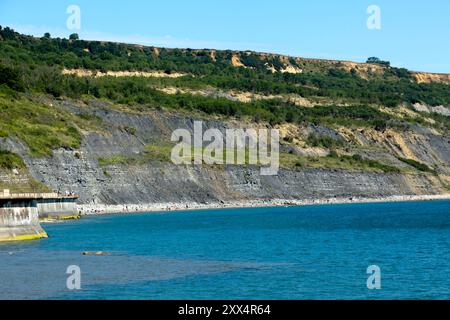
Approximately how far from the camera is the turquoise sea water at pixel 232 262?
40.6 meters

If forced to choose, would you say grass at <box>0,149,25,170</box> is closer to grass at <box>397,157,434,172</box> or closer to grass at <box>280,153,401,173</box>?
grass at <box>280,153,401,173</box>

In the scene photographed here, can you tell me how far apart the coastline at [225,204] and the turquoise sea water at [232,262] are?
107ft

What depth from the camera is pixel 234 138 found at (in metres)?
168

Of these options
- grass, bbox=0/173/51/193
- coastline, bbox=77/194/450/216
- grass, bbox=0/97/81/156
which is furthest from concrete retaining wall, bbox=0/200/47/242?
coastline, bbox=77/194/450/216

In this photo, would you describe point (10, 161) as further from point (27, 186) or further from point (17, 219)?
point (17, 219)

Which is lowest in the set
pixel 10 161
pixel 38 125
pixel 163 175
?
pixel 10 161

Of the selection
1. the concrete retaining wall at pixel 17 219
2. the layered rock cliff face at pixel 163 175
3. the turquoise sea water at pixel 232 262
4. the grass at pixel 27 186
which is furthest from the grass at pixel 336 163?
the concrete retaining wall at pixel 17 219

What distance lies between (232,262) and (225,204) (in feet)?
300

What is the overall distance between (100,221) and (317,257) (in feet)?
160

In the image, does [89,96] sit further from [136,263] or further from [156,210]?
[136,263]

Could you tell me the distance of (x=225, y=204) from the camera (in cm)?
14525

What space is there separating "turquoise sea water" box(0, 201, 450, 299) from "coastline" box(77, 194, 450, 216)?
107 ft

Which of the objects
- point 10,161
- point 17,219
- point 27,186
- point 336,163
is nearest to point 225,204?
point 336,163

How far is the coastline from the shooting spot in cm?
12407
